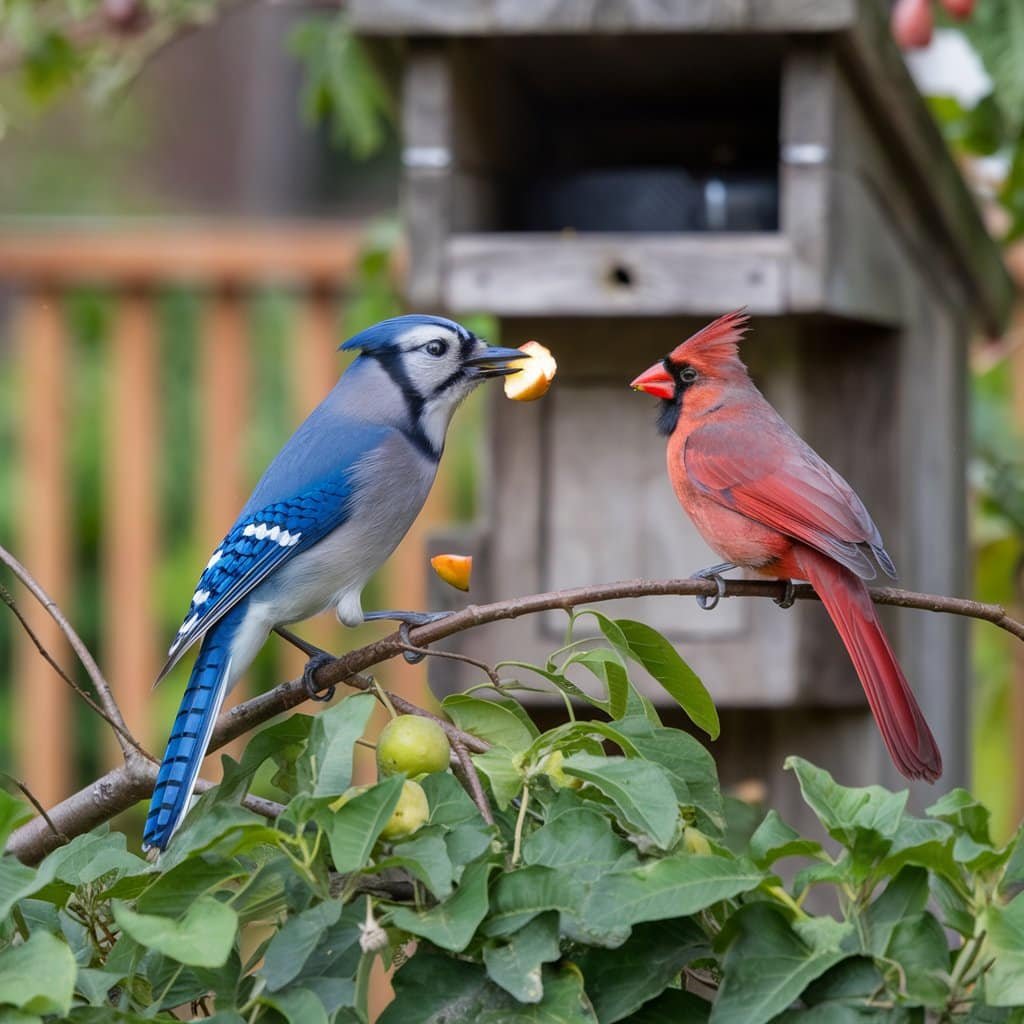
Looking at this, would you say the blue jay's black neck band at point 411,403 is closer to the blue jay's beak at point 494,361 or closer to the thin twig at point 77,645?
the blue jay's beak at point 494,361

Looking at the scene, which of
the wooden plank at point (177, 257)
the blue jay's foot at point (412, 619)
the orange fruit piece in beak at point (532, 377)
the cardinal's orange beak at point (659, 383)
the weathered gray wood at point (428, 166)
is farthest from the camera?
the wooden plank at point (177, 257)

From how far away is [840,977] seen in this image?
3.12ft

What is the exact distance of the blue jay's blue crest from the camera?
1.78m

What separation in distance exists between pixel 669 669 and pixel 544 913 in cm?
29

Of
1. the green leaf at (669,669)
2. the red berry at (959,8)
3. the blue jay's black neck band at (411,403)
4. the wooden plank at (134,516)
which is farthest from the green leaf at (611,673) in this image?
the wooden plank at (134,516)

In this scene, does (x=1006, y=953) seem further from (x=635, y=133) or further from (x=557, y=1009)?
(x=635, y=133)

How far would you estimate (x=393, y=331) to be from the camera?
1811 mm

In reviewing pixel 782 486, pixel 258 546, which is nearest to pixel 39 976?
pixel 258 546

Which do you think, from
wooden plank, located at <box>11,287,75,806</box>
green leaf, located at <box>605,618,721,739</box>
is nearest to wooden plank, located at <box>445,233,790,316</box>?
green leaf, located at <box>605,618,721,739</box>

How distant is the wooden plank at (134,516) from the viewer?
3.56m

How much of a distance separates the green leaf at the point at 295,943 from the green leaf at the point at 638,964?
0.16 metres

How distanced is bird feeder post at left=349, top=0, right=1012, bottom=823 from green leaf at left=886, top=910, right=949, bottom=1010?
1112mm

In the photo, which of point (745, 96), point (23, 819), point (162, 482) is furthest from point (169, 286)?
point (23, 819)

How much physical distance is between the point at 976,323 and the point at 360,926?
7.65 ft
